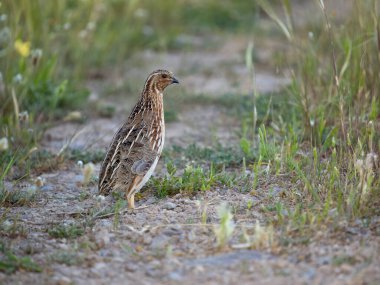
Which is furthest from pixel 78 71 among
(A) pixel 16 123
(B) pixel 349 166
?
(B) pixel 349 166

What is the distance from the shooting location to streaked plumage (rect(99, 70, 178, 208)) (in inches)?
238

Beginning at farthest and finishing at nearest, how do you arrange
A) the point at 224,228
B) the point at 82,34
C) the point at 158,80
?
1. the point at 82,34
2. the point at 158,80
3. the point at 224,228

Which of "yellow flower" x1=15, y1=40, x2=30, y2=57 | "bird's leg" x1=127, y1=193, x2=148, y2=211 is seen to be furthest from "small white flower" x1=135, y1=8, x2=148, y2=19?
"bird's leg" x1=127, y1=193, x2=148, y2=211

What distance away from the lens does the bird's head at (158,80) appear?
6766 mm

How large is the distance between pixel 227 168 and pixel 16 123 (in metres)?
2.27

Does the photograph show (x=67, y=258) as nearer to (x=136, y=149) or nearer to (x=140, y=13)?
(x=136, y=149)

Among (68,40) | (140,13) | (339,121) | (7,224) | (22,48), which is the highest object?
(140,13)

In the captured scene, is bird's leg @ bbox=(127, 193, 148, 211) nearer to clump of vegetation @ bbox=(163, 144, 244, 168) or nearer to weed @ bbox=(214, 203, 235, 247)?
weed @ bbox=(214, 203, 235, 247)

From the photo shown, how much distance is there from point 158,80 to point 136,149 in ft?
2.94

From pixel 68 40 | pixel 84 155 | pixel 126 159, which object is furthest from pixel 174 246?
pixel 68 40

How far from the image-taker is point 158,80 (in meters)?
6.81

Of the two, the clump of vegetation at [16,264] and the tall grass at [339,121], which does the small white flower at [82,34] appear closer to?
the tall grass at [339,121]

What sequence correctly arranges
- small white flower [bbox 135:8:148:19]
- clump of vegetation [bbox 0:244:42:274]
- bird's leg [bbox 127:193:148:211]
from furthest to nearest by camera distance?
small white flower [bbox 135:8:148:19], bird's leg [bbox 127:193:148:211], clump of vegetation [bbox 0:244:42:274]

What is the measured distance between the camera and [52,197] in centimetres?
650
